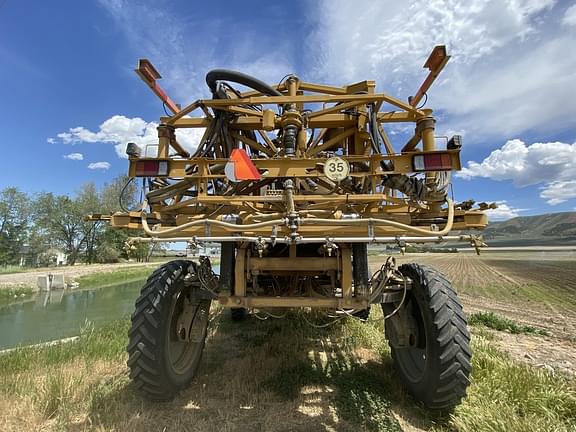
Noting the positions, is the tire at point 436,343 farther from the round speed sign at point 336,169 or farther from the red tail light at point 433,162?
the round speed sign at point 336,169

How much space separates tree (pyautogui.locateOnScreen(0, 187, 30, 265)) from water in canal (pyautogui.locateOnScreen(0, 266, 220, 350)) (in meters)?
32.9

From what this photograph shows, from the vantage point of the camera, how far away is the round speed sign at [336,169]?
2477 millimetres

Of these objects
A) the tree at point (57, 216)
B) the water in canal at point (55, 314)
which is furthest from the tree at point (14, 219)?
the water in canal at point (55, 314)

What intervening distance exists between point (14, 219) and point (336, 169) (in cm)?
5566

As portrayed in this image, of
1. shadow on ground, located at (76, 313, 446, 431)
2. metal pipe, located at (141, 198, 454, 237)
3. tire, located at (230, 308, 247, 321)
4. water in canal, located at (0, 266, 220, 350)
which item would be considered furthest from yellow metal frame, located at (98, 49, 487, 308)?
water in canal, located at (0, 266, 220, 350)

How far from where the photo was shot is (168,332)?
302 cm

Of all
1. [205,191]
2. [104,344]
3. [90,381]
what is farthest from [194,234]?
[104,344]

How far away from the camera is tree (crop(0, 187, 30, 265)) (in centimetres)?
4372

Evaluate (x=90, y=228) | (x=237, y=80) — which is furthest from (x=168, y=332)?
(x=90, y=228)

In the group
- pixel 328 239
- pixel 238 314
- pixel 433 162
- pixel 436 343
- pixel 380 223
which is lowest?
pixel 238 314

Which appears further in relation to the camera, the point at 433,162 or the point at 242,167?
the point at 433,162

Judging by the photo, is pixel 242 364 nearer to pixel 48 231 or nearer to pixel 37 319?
pixel 37 319

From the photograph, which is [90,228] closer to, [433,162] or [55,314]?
[55,314]

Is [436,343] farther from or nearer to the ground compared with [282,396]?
farther from the ground
